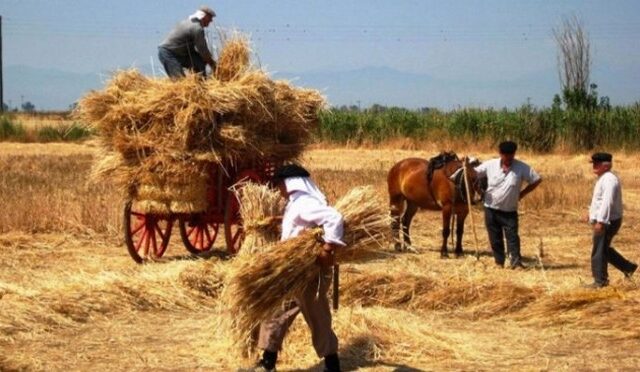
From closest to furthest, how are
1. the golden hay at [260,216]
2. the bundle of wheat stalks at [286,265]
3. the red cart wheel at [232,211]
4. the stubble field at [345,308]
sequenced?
1. the bundle of wheat stalks at [286,265]
2. the golden hay at [260,216]
3. the stubble field at [345,308]
4. the red cart wheel at [232,211]

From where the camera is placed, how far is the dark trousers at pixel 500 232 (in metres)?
12.5

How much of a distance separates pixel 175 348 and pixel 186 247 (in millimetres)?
5122

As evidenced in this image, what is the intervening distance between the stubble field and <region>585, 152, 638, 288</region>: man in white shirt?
31cm

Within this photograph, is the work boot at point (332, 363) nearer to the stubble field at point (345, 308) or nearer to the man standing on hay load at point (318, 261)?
the man standing on hay load at point (318, 261)

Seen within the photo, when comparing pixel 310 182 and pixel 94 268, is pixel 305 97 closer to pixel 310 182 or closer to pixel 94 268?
pixel 94 268

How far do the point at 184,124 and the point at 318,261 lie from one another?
4628mm

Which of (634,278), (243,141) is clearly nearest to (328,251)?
(243,141)

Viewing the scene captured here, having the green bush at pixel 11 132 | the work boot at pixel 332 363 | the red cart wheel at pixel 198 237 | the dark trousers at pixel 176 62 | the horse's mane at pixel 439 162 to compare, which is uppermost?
the dark trousers at pixel 176 62

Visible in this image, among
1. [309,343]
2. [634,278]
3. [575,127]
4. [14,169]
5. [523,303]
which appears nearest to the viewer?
[309,343]

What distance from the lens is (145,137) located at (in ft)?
37.7

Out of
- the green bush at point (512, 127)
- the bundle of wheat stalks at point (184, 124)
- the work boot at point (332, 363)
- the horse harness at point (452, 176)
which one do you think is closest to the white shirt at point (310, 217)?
the work boot at point (332, 363)

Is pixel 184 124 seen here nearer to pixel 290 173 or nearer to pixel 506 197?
pixel 506 197

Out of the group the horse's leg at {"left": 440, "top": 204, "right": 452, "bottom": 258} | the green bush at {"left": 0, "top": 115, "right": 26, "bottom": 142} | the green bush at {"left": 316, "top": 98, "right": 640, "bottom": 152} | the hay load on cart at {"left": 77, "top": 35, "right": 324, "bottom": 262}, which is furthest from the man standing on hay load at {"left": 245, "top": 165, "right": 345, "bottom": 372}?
the green bush at {"left": 0, "top": 115, "right": 26, "bottom": 142}

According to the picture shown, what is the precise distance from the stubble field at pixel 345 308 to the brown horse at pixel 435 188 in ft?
1.64
